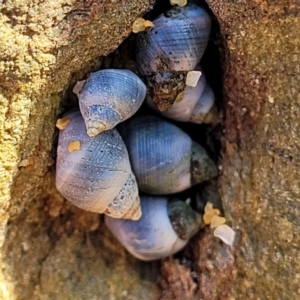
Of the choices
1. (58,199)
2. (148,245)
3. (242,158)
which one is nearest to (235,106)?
(242,158)

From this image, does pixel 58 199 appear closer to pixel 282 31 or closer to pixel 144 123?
pixel 144 123

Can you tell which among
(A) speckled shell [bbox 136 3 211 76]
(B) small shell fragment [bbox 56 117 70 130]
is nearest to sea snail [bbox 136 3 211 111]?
(A) speckled shell [bbox 136 3 211 76]

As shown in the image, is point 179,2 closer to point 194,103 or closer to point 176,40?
point 176,40

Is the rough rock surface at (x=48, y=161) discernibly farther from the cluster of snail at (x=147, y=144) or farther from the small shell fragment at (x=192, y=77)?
→ the small shell fragment at (x=192, y=77)

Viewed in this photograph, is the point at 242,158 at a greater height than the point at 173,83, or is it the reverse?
the point at 173,83

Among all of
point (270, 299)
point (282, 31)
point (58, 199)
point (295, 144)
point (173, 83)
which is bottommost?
point (270, 299)

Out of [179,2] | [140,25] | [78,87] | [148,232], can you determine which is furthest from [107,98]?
[148,232]
